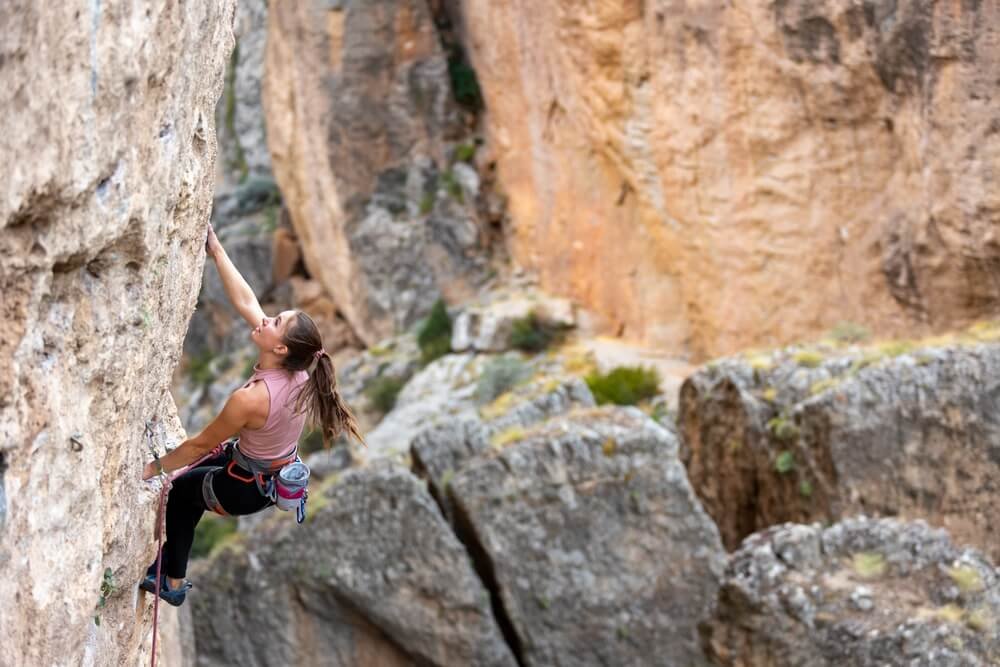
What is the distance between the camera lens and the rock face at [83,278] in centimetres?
348

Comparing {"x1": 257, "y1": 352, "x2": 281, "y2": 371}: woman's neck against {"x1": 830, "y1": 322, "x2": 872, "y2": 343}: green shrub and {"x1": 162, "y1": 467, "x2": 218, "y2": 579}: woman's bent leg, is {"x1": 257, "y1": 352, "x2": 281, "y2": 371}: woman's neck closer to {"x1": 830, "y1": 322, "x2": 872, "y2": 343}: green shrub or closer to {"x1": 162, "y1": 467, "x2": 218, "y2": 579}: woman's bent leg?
{"x1": 162, "y1": 467, "x2": 218, "y2": 579}: woman's bent leg

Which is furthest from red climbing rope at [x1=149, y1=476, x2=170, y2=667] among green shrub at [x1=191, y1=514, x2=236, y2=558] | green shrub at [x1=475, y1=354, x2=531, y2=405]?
green shrub at [x1=475, y1=354, x2=531, y2=405]

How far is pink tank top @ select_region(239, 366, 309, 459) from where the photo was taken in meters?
5.12

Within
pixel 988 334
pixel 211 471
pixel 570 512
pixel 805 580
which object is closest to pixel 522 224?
pixel 988 334

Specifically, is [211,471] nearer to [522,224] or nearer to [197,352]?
[522,224]

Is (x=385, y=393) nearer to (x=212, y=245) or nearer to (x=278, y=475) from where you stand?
(x=212, y=245)

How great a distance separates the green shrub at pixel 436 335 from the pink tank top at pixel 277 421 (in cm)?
1804

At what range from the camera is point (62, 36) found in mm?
3479

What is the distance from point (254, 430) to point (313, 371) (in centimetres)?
34

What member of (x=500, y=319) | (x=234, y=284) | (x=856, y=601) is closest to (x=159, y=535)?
(x=234, y=284)

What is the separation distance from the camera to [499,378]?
2025cm

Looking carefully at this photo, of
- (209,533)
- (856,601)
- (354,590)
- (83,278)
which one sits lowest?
(209,533)

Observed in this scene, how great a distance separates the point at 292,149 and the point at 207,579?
17719 millimetres

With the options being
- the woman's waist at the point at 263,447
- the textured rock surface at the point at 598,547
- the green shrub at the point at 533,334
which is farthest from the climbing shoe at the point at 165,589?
the green shrub at the point at 533,334
